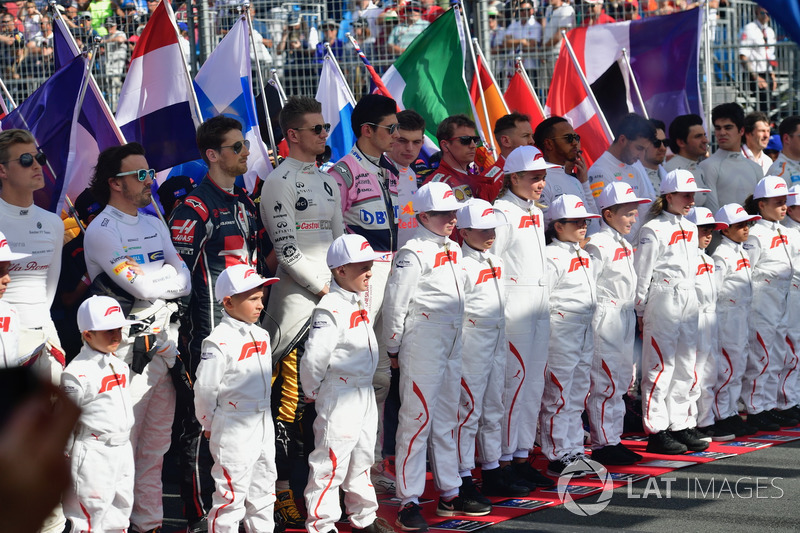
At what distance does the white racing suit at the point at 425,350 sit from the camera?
584 centimetres

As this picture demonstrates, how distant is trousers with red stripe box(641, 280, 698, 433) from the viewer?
7449 mm

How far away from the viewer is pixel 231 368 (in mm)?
5129

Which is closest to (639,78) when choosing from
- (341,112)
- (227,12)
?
(341,112)

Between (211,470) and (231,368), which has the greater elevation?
(231,368)

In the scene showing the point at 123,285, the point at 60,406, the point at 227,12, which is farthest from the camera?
the point at 227,12

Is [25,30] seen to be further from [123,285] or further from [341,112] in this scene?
[123,285]

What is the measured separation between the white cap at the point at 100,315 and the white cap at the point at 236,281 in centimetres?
50

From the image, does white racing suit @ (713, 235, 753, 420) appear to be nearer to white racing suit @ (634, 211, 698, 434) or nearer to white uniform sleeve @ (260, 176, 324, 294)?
white racing suit @ (634, 211, 698, 434)

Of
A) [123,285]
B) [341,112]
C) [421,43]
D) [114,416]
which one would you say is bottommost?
[114,416]

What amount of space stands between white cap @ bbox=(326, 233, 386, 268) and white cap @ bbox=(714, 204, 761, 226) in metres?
3.73

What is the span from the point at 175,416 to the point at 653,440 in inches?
138

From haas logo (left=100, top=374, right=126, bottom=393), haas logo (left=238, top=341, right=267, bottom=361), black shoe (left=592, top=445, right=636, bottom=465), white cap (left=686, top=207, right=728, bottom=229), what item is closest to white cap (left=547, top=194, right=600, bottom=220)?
white cap (left=686, top=207, right=728, bottom=229)

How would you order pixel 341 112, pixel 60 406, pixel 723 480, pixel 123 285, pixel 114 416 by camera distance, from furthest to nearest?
pixel 341 112 < pixel 723 480 < pixel 123 285 < pixel 114 416 < pixel 60 406

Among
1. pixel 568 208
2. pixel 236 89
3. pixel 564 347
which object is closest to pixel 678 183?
pixel 568 208
